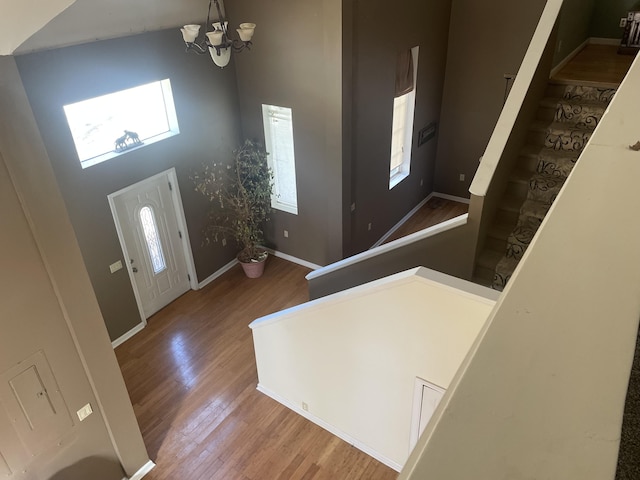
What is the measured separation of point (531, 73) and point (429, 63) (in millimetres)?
4204

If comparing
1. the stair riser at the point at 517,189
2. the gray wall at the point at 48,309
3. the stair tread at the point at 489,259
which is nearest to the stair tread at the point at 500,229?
the stair tread at the point at 489,259

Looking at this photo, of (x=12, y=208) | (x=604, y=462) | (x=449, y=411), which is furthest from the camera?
(x=12, y=208)

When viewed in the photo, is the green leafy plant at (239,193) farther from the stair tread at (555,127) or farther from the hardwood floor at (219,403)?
the stair tread at (555,127)

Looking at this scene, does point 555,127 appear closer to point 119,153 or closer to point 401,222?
point 401,222

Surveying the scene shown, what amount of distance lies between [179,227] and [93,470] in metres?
3.36

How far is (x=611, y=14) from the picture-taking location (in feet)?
22.1

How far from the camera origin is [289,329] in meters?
4.66

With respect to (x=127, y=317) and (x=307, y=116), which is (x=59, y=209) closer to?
(x=127, y=317)

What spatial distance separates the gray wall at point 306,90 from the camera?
5832 millimetres

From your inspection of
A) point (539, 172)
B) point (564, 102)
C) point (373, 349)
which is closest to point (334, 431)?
point (373, 349)

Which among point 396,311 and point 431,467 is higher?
point 431,467

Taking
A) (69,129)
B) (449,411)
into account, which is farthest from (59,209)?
(449,411)

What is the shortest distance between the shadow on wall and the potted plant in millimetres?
3462

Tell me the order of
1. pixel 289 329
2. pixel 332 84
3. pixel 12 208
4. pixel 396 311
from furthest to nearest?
1. pixel 332 84
2. pixel 289 329
3. pixel 396 311
4. pixel 12 208
